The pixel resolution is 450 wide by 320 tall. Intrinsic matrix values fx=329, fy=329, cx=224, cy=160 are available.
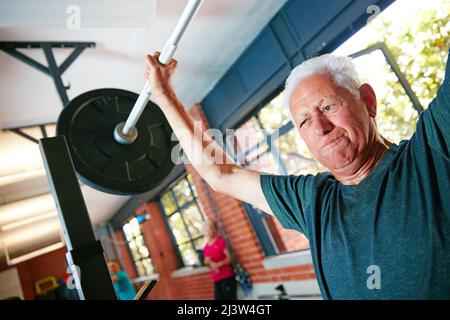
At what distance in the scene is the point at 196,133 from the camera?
1.48 meters

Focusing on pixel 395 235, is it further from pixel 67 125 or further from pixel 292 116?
pixel 67 125

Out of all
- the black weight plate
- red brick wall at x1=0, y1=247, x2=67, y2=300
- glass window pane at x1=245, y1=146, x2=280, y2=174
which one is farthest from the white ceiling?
red brick wall at x1=0, y1=247, x2=67, y2=300

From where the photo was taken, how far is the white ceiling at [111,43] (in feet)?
7.40

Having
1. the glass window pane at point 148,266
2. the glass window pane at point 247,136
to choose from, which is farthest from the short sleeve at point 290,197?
the glass window pane at point 148,266

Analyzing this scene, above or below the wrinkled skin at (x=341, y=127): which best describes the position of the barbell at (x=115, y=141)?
above

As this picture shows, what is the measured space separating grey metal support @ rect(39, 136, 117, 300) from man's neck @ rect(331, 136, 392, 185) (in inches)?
33.7

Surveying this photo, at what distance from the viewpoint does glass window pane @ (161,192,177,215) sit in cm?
698

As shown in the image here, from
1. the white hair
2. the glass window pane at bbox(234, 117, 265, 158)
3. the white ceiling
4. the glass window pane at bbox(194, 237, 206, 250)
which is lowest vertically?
the glass window pane at bbox(194, 237, 206, 250)

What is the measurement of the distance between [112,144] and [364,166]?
1140mm

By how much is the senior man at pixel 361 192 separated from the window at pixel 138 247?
Answer: 7837 mm

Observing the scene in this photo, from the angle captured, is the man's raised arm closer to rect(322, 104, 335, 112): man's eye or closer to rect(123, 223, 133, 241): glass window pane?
rect(322, 104, 335, 112): man's eye

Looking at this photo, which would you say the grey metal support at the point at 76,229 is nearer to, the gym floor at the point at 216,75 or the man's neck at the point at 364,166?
the gym floor at the point at 216,75

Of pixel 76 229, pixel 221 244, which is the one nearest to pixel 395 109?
pixel 221 244
